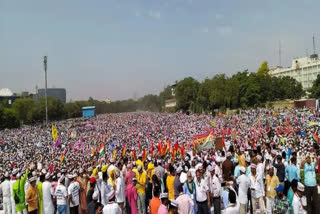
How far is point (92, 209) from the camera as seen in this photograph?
19.9ft

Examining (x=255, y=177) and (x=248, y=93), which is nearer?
(x=255, y=177)

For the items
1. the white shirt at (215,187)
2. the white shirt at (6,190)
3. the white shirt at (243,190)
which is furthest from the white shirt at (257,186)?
the white shirt at (6,190)

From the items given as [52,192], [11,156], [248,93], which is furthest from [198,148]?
[248,93]

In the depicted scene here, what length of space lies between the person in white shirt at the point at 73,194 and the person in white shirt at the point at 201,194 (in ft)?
9.05

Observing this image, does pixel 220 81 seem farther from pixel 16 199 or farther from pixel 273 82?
pixel 16 199

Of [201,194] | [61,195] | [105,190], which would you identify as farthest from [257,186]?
[61,195]

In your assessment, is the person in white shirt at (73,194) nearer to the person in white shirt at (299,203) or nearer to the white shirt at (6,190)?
the white shirt at (6,190)

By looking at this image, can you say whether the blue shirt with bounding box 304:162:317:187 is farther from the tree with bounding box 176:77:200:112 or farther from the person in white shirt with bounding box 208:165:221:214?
the tree with bounding box 176:77:200:112

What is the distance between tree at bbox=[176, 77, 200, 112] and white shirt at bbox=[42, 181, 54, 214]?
83834 mm

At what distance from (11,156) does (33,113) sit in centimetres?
6426

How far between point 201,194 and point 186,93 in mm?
86572

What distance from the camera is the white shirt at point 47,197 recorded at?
7.48 meters

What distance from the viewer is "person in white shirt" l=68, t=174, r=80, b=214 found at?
735 cm

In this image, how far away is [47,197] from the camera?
749 cm
